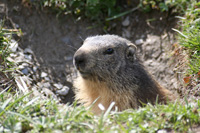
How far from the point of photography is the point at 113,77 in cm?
483

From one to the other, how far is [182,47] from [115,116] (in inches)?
133

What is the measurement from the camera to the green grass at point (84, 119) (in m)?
3.11

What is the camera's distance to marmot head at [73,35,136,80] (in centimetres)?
447

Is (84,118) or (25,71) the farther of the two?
(25,71)

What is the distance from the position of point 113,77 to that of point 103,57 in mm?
435

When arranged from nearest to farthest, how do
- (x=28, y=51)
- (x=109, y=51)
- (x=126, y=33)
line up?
1. (x=109, y=51)
2. (x=28, y=51)
3. (x=126, y=33)

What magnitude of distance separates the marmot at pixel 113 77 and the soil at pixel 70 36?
1.88 m

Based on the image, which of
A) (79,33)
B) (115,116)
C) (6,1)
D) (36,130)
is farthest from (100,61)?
(6,1)

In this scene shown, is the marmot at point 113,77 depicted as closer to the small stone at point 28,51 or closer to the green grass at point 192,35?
the green grass at point 192,35

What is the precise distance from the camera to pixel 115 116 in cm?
350

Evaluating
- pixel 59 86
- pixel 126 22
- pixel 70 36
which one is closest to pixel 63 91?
pixel 59 86

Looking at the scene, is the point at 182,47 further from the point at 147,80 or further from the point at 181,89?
the point at 147,80

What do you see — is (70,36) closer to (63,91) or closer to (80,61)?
(63,91)

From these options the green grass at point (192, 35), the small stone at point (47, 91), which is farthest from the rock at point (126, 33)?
the small stone at point (47, 91)
